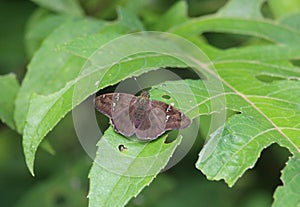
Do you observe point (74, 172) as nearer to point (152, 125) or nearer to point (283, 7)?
point (283, 7)

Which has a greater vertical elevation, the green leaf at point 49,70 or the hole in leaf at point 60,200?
the green leaf at point 49,70

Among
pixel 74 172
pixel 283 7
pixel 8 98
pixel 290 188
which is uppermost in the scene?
pixel 290 188

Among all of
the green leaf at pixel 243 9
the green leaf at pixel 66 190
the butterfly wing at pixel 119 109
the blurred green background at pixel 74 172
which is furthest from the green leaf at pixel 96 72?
the green leaf at pixel 66 190

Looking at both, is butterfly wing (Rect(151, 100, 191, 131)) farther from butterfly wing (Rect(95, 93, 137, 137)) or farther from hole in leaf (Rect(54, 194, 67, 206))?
hole in leaf (Rect(54, 194, 67, 206))

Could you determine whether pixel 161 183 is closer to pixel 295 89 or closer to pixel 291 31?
pixel 291 31

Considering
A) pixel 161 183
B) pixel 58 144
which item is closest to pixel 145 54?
pixel 161 183

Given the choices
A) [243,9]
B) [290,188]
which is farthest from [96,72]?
[243,9]

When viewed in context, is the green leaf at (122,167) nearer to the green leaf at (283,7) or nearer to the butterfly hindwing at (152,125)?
the butterfly hindwing at (152,125)
